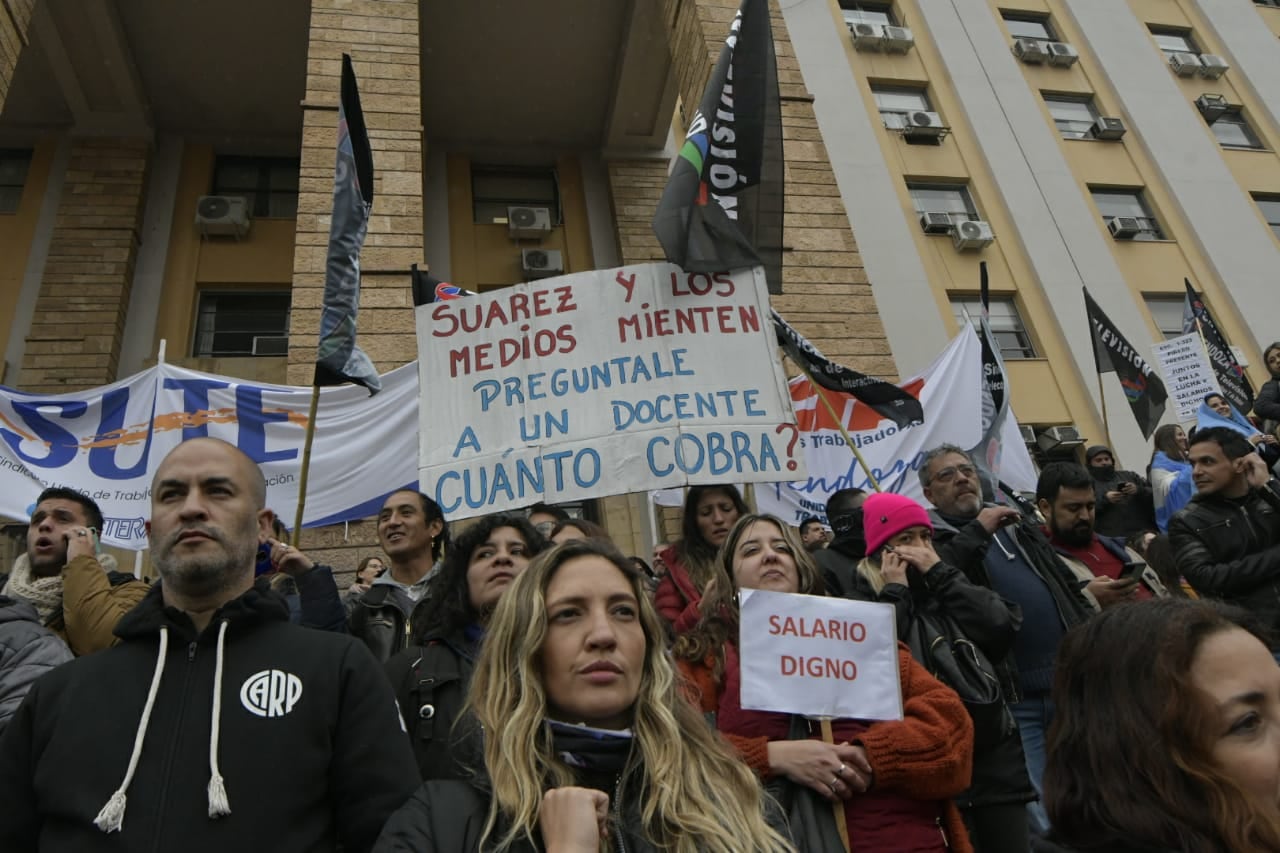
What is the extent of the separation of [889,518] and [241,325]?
11786mm

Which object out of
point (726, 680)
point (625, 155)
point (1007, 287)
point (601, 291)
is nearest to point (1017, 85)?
point (1007, 287)

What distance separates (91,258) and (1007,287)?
1457 centimetres

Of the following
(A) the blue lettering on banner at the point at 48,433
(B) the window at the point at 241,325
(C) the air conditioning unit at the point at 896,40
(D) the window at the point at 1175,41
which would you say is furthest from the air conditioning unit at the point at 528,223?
(D) the window at the point at 1175,41

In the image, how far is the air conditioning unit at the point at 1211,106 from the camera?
18078 mm

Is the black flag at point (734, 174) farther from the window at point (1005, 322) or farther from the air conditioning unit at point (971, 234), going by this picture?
the air conditioning unit at point (971, 234)

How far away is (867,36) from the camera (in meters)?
16.9

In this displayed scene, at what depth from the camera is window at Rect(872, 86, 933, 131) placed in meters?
16.6

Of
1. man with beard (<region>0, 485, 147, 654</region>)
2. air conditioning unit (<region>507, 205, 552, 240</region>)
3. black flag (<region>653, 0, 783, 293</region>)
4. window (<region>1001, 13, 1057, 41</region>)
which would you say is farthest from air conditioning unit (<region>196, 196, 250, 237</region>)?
window (<region>1001, 13, 1057, 41</region>)

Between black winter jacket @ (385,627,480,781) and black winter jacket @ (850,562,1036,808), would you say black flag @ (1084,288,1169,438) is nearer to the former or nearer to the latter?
black winter jacket @ (850,562,1036,808)

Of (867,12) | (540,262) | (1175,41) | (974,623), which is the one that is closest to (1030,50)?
(867,12)

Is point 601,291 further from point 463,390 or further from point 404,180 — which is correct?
point 404,180

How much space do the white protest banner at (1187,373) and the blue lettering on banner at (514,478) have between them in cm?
727

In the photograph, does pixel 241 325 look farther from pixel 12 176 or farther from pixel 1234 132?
pixel 1234 132

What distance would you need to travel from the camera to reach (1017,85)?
1723 cm
